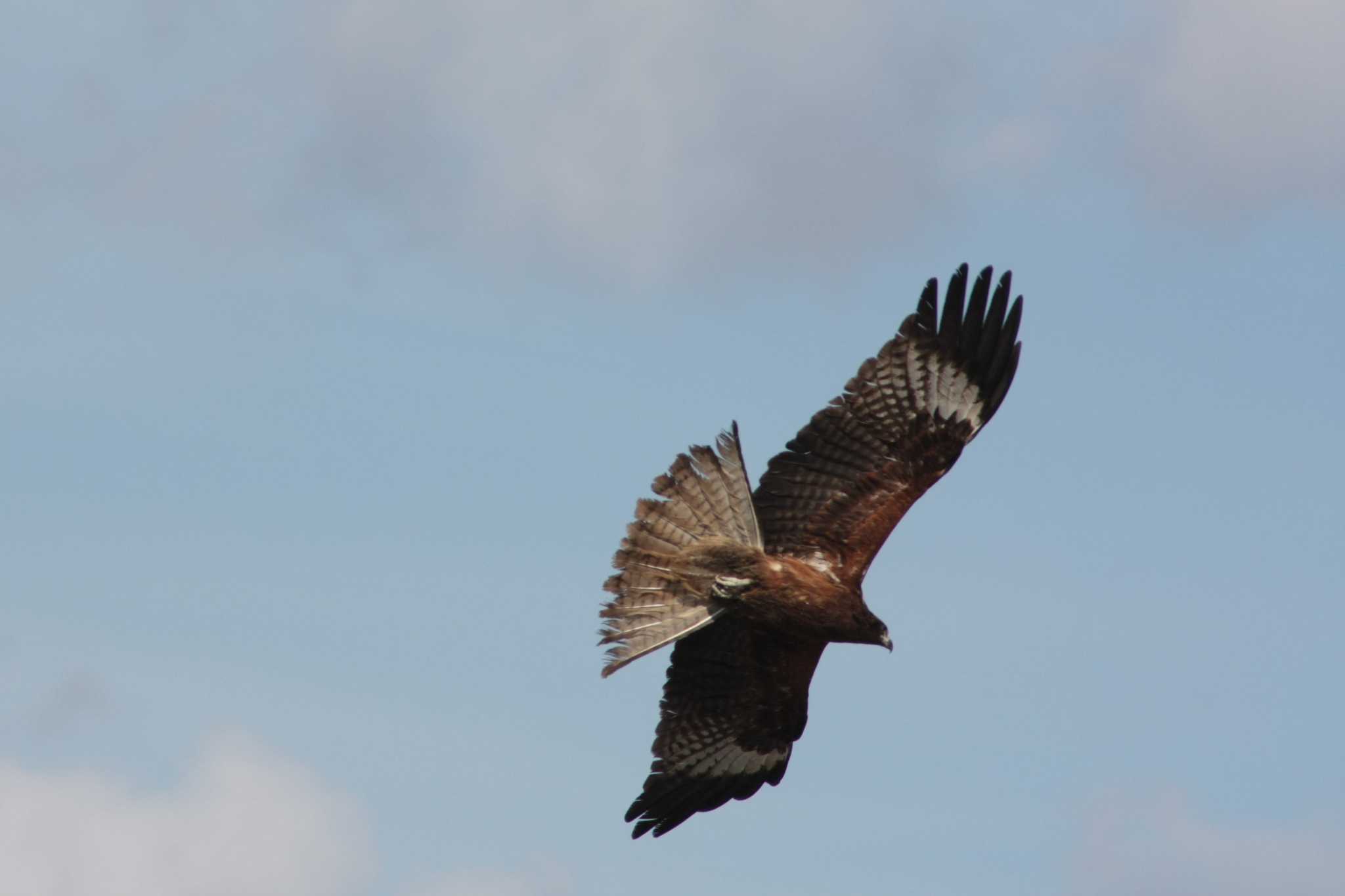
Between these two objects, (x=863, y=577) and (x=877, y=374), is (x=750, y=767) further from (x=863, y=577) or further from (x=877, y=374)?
(x=877, y=374)

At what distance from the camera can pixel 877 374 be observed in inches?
505

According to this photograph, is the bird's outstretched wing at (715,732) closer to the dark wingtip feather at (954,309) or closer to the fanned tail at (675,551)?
the fanned tail at (675,551)

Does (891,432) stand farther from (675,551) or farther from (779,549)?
(675,551)

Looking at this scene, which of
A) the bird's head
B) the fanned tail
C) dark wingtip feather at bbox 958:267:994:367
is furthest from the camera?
dark wingtip feather at bbox 958:267:994:367

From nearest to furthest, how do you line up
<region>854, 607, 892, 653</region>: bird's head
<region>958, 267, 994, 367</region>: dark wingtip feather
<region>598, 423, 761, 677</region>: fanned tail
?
<region>598, 423, 761, 677</region>: fanned tail → <region>854, 607, 892, 653</region>: bird's head → <region>958, 267, 994, 367</region>: dark wingtip feather

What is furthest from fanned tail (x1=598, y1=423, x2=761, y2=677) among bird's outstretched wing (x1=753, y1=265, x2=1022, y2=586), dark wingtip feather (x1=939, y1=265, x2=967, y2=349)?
dark wingtip feather (x1=939, y1=265, x2=967, y2=349)

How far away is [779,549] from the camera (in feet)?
40.9

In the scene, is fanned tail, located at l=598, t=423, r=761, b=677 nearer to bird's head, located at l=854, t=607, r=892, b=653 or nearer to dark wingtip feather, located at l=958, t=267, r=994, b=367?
bird's head, located at l=854, t=607, r=892, b=653

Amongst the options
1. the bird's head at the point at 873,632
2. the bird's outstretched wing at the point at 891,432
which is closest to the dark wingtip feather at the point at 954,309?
the bird's outstretched wing at the point at 891,432

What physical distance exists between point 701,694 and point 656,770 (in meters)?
0.68

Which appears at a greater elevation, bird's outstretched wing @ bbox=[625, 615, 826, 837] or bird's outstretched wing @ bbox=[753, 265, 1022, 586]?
bird's outstretched wing @ bbox=[753, 265, 1022, 586]

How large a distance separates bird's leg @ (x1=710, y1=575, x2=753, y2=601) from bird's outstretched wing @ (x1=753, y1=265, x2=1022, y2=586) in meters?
0.70

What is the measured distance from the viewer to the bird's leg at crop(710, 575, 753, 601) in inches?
465

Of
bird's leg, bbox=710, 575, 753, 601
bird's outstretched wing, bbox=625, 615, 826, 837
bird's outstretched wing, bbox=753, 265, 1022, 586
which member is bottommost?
bird's outstretched wing, bbox=625, 615, 826, 837
